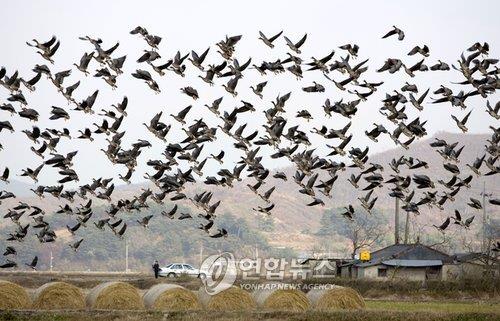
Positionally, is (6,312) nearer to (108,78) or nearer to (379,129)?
(108,78)

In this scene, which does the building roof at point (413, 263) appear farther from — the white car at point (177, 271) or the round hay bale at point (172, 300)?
the round hay bale at point (172, 300)

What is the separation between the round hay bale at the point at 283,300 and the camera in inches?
1671

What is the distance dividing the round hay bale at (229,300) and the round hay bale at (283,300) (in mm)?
638

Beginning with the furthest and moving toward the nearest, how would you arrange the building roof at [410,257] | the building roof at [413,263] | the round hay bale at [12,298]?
the building roof at [410,257] < the building roof at [413,263] < the round hay bale at [12,298]

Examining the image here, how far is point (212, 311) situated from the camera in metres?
39.6

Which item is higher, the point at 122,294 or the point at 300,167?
the point at 300,167

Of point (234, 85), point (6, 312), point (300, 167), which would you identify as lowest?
point (6, 312)

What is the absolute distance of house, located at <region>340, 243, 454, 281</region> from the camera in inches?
2872

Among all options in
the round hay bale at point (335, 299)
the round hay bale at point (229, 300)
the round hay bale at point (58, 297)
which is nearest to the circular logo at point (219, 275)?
the round hay bale at point (229, 300)

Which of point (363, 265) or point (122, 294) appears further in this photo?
point (363, 265)

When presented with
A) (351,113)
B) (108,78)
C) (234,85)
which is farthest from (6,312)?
(351,113)

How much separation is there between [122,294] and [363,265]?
1338 inches

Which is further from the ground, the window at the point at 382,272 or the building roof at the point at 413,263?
the building roof at the point at 413,263

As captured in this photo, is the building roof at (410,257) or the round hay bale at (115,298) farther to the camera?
the building roof at (410,257)
